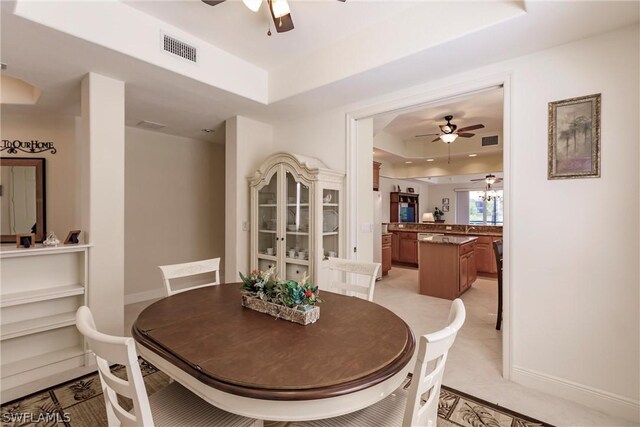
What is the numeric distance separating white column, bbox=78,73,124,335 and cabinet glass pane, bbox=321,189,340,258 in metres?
1.89

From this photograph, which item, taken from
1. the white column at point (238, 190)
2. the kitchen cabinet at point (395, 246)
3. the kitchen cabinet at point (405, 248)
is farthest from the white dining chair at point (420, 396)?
the kitchen cabinet at point (395, 246)

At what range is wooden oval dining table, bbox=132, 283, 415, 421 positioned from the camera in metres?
1.01

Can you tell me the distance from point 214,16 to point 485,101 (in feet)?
11.9

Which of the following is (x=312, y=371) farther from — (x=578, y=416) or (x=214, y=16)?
(x=214, y=16)

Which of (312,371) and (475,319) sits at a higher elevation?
(312,371)

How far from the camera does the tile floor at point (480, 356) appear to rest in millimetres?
1969

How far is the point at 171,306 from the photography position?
5.82 ft

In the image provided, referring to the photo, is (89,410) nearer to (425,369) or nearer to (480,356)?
(425,369)

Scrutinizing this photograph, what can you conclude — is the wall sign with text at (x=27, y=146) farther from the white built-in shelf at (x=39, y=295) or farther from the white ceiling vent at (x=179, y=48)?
the white ceiling vent at (x=179, y=48)

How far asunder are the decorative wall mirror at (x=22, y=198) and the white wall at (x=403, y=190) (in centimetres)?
652

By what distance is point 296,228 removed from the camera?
3336mm

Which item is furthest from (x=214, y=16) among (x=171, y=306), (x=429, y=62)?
(x=171, y=306)

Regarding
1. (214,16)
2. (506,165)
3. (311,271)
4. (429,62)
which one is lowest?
(311,271)

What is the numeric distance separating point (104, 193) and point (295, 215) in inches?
68.4
